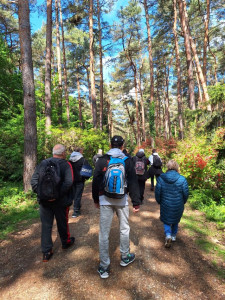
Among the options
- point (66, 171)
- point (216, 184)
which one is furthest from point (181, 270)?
point (216, 184)

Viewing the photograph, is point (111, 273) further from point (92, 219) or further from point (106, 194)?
point (92, 219)

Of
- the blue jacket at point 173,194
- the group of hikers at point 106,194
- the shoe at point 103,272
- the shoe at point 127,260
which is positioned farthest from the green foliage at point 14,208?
the blue jacket at point 173,194

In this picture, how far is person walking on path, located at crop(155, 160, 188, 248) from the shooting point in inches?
131

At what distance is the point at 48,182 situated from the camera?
2.74 metres

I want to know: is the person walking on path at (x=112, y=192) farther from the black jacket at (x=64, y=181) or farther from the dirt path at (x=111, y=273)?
the black jacket at (x=64, y=181)

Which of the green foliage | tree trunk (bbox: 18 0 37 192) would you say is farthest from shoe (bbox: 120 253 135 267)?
tree trunk (bbox: 18 0 37 192)

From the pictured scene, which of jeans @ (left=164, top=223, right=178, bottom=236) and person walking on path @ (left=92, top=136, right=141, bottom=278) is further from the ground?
person walking on path @ (left=92, top=136, right=141, bottom=278)

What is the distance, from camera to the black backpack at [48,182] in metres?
2.72

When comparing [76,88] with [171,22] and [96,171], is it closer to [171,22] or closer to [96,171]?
[171,22]

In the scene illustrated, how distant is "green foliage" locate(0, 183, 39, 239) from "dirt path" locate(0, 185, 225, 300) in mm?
810

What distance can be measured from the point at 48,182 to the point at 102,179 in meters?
0.89

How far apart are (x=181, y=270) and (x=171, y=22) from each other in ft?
69.1

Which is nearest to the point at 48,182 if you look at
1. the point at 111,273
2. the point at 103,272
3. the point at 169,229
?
the point at 103,272

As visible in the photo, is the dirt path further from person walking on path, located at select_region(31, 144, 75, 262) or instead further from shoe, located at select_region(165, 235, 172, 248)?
person walking on path, located at select_region(31, 144, 75, 262)
